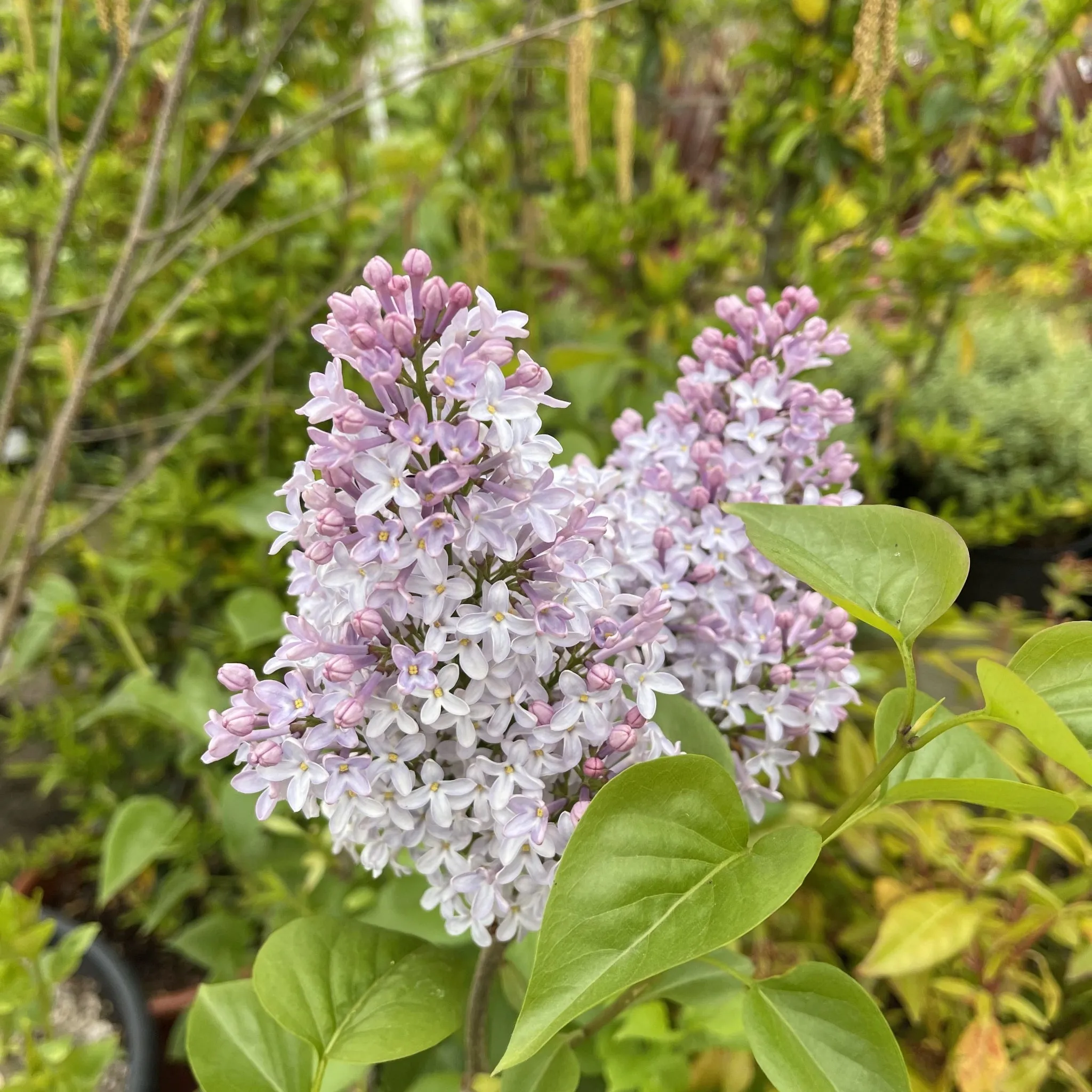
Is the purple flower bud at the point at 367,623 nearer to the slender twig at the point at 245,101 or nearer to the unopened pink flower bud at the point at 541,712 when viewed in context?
the unopened pink flower bud at the point at 541,712

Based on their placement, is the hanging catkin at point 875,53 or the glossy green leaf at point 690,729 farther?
the hanging catkin at point 875,53

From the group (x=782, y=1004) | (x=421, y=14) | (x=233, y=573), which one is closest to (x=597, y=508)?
(x=782, y=1004)

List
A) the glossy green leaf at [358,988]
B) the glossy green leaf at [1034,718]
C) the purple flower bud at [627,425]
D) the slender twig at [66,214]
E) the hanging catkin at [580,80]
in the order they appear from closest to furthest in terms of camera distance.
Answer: the glossy green leaf at [1034,718], the glossy green leaf at [358,988], the purple flower bud at [627,425], the slender twig at [66,214], the hanging catkin at [580,80]

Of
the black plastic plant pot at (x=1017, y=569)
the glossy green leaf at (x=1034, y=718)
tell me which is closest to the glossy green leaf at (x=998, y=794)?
the glossy green leaf at (x=1034, y=718)

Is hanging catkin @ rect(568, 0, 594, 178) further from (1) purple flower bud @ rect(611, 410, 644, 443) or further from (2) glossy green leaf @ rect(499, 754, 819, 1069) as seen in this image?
(2) glossy green leaf @ rect(499, 754, 819, 1069)

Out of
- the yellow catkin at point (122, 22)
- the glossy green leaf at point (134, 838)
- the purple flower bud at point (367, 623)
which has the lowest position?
the glossy green leaf at point (134, 838)

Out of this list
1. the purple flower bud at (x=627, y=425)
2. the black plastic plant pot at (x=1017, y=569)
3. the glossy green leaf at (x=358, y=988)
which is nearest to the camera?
the glossy green leaf at (x=358, y=988)

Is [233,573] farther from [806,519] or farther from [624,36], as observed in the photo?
[624,36]
